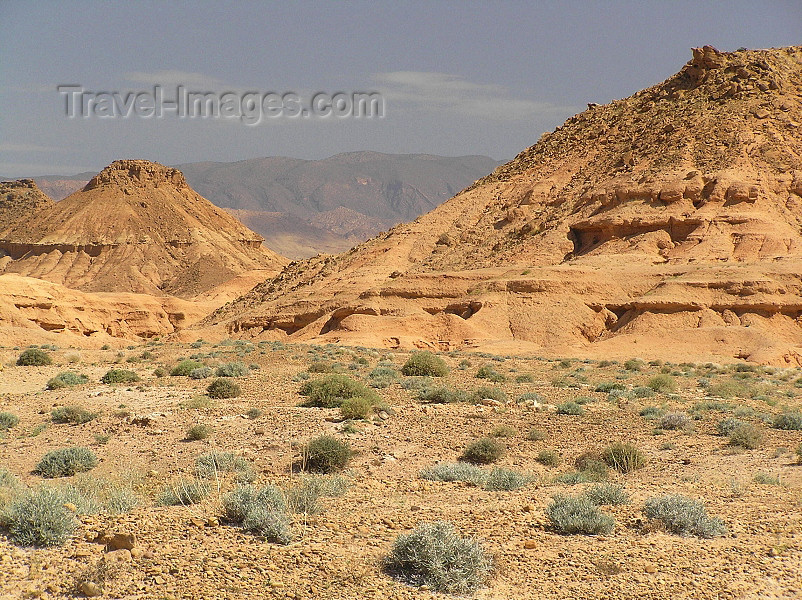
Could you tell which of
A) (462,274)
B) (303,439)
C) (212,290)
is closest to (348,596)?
(303,439)

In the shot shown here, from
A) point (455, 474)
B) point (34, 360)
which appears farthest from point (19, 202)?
point (455, 474)

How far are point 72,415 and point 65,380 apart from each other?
396 centimetres

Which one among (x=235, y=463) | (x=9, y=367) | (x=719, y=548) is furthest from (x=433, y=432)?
(x=9, y=367)

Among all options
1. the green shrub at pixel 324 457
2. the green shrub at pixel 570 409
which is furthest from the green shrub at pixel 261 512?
the green shrub at pixel 570 409

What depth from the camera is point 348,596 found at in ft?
19.4

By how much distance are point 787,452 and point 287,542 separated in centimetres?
835

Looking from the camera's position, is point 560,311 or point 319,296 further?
point 319,296

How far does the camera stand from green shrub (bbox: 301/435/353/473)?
10.4 metres

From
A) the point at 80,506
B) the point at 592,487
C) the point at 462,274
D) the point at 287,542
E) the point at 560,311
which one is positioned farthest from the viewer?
the point at 462,274

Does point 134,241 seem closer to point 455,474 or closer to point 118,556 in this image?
point 455,474

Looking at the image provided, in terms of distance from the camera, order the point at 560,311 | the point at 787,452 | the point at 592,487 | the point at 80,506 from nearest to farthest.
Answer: the point at 80,506 < the point at 592,487 < the point at 787,452 < the point at 560,311

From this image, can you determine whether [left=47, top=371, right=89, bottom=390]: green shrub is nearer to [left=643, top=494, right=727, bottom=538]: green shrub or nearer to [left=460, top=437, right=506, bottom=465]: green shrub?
[left=460, top=437, right=506, bottom=465]: green shrub

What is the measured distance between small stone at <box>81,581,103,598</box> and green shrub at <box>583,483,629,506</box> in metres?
4.80

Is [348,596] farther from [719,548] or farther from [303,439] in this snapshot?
[303,439]
